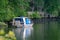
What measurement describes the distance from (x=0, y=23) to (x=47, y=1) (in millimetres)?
37332

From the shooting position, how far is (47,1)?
72125 mm

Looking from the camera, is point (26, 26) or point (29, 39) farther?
point (26, 26)

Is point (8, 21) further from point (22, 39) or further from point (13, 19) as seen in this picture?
point (22, 39)

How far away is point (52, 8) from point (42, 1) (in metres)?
2.99

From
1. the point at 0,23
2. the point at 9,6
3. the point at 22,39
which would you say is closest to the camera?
the point at 22,39

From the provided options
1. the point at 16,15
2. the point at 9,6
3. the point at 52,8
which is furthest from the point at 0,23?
the point at 52,8

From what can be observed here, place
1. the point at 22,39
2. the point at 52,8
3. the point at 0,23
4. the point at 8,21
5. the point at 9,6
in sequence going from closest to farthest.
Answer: the point at 22,39 → the point at 0,23 → the point at 9,6 → the point at 8,21 → the point at 52,8

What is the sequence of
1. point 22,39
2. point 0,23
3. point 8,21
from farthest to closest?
point 8,21 → point 0,23 → point 22,39

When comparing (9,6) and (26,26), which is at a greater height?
(9,6)

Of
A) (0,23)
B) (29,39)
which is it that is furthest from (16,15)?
(29,39)

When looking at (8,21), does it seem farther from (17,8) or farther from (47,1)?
(47,1)

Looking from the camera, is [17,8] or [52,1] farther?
[52,1]

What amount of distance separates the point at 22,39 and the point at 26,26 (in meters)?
15.1

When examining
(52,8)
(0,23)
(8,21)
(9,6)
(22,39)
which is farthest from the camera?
(52,8)
